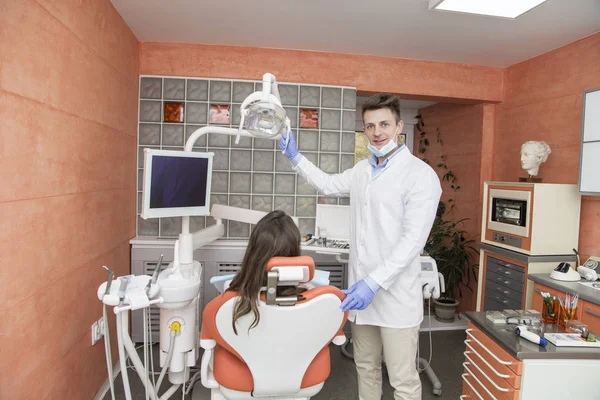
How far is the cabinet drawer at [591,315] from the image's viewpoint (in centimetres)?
228

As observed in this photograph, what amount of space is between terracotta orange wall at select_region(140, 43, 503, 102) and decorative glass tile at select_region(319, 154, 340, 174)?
66cm

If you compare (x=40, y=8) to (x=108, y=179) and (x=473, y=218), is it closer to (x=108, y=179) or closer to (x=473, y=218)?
(x=108, y=179)

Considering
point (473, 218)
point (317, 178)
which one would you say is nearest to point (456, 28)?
point (317, 178)

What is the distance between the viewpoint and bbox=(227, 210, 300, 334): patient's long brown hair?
1337 mm

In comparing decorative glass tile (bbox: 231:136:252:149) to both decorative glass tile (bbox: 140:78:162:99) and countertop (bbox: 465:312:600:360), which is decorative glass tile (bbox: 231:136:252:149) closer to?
decorative glass tile (bbox: 140:78:162:99)

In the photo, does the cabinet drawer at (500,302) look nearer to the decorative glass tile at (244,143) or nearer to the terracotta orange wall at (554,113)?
the terracotta orange wall at (554,113)

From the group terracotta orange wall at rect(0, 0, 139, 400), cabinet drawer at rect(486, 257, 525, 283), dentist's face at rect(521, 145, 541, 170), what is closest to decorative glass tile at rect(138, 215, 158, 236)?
terracotta orange wall at rect(0, 0, 139, 400)

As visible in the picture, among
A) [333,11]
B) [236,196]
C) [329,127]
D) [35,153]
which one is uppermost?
[333,11]

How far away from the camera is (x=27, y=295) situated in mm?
1636

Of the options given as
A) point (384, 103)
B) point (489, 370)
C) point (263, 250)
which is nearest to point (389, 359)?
point (489, 370)

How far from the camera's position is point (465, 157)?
4246 millimetres

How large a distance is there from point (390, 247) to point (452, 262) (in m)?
2.49

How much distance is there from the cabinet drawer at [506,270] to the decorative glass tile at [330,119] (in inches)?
69.8

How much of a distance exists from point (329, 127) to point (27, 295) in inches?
104
